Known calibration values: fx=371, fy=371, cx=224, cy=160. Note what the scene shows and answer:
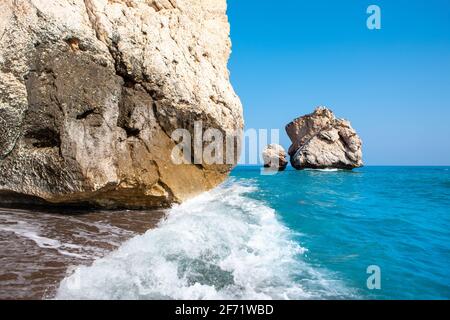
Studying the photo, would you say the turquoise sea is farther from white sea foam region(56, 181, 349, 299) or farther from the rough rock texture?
the rough rock texture

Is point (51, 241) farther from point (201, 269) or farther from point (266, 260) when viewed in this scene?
point (266, 260)

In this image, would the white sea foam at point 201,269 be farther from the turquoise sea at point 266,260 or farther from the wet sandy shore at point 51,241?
the wet sandy shore at point 51,241

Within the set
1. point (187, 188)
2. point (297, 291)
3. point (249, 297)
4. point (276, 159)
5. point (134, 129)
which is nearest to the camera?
point (249, 297)

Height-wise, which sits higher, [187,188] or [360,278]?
[187,188]

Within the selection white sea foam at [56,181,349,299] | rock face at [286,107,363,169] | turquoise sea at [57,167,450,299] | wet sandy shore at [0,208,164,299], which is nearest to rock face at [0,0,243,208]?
wet sandy shore at [0,208,164,299]

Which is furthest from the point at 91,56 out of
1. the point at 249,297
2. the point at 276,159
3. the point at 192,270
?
the point at 276,159

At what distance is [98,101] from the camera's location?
331 inches

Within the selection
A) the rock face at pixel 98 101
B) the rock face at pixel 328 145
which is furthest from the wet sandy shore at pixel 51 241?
the rock face at pixel 328 145

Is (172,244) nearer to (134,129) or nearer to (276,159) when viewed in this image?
(134,129)

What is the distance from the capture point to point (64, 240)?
20.4 ft

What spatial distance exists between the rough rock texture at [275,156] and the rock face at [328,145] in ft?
7.39

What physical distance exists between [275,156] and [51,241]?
53.8 metres

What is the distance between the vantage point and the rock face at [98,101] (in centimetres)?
786

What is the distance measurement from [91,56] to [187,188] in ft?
13.7
